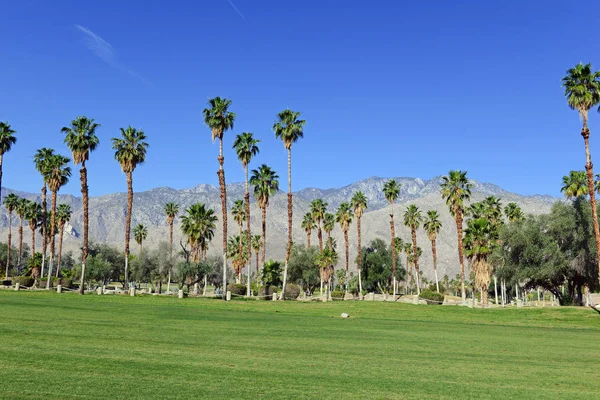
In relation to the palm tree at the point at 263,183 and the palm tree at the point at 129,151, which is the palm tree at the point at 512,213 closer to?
the palm tree at the point at 263,183

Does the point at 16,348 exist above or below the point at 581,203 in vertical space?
below

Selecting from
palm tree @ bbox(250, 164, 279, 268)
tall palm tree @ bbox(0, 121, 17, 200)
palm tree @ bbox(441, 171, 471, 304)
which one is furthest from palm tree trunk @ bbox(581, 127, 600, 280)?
tall palm tree @ bbox(0, 121, 17, 200)

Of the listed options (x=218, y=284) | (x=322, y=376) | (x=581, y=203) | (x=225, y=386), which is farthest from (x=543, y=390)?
(x=218, y=284)

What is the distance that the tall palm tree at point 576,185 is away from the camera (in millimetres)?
59491

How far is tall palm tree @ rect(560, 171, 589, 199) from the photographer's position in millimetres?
59491

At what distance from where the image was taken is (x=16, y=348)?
13281 millimetres

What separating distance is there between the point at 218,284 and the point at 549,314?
97571 millimetres

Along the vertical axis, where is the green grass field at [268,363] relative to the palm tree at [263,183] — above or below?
below

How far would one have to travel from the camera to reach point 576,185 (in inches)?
2347

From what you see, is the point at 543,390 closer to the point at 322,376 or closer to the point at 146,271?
the point at 322,376

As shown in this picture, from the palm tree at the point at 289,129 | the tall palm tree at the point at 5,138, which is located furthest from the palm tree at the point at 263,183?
the tall palm tree at the point at 5,138

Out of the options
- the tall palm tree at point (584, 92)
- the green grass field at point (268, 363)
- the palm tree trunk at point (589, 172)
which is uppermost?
the tall palm tree at point (584, 92)

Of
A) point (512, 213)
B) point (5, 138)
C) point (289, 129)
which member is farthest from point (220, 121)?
point (512, 213)

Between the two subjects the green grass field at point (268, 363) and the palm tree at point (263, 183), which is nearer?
the green grass field at point (268, 363)
